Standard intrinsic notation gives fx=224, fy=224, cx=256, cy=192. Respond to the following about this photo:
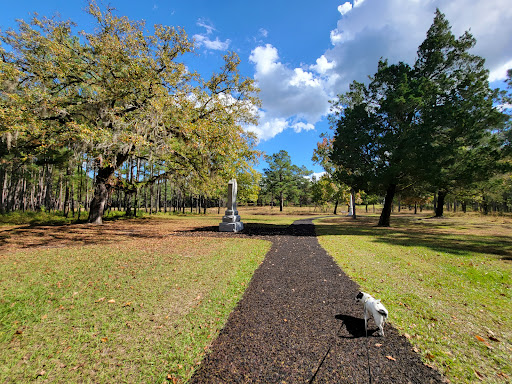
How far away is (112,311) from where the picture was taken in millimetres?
3918

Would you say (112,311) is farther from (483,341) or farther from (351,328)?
(483,341)

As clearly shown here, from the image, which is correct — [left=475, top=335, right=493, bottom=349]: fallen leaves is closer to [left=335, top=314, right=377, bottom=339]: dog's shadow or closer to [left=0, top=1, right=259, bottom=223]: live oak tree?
[left=335, top=314, right=377, bottom=339]: dog's shadow

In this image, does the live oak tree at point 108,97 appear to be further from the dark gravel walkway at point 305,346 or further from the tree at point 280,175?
the tree at point 280,175

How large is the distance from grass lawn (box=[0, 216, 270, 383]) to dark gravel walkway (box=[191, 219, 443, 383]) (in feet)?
1.15

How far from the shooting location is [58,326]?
3.48 m

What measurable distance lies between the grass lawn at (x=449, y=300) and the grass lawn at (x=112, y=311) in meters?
2.90

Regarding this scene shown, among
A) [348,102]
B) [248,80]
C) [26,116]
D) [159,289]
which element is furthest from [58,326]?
[348,102]

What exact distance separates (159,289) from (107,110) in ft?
37.5

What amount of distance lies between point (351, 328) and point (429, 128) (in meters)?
15.5

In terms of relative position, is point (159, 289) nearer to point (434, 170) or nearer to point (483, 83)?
point (434, 170)

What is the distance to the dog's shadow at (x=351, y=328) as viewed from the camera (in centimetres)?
314

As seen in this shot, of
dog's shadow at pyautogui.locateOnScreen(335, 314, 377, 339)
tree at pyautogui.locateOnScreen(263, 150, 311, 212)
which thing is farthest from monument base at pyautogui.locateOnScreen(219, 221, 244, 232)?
tree at pyautogui.locateOnScreen(263, 150, 311, 212)

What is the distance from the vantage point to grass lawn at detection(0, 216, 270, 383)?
8.63 feet

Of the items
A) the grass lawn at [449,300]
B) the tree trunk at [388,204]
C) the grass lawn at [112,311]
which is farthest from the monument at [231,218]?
the tree trunk at [388,204]
